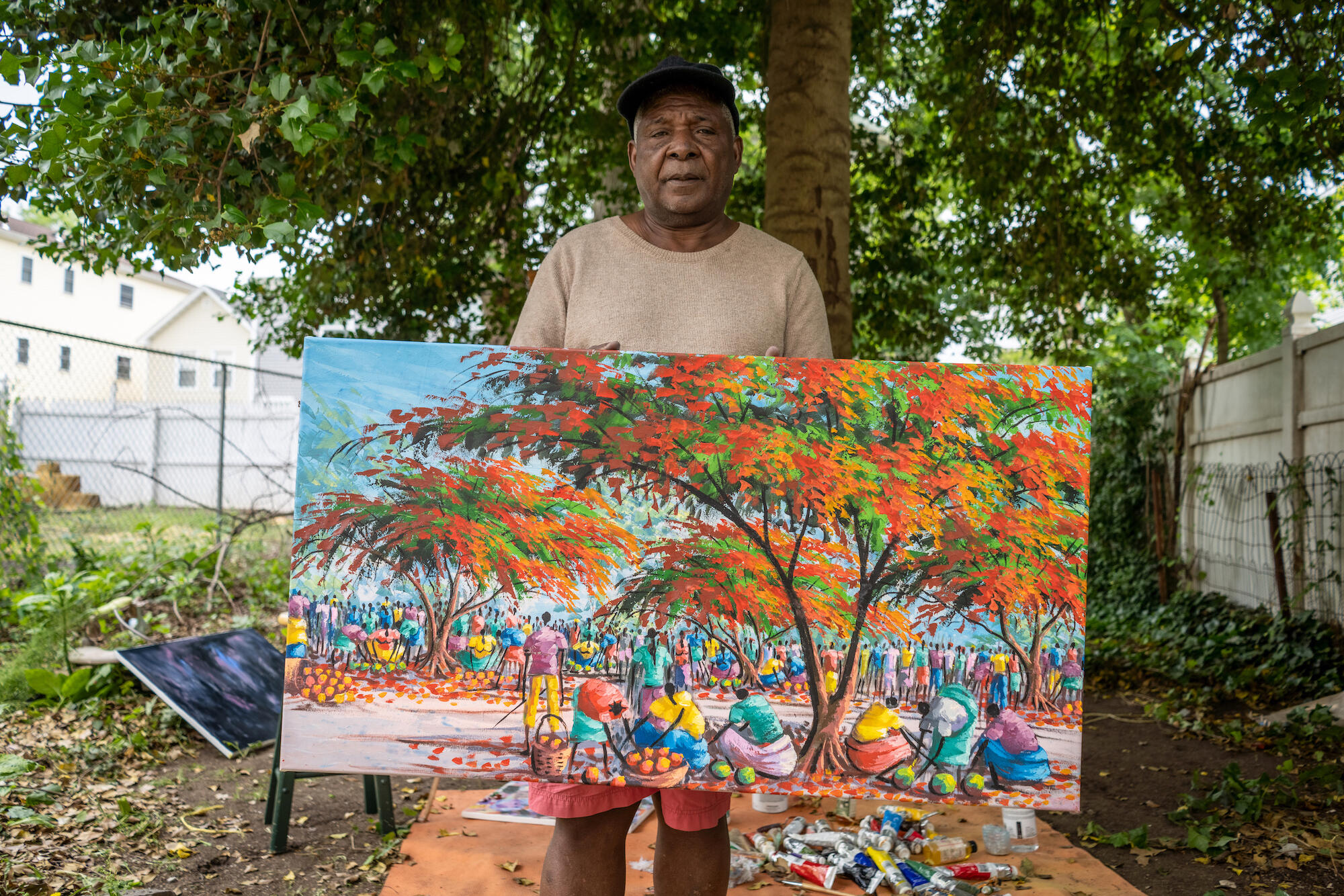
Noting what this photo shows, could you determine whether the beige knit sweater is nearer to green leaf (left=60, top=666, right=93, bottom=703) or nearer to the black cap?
the black cap

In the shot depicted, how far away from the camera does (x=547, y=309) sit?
2057mm

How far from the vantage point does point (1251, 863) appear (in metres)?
3.37

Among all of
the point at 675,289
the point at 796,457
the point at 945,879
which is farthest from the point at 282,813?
the point at 796,457

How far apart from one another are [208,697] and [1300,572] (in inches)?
253

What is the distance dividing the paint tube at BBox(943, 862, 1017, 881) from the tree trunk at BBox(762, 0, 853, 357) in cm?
199

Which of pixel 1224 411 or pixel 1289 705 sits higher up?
pixel 1224 411

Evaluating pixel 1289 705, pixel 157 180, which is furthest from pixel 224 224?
pixel 1289 705

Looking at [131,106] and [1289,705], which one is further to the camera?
[1289,705]

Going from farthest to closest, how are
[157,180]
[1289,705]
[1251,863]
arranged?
[1289,705]
[1251,863]
[157,180]

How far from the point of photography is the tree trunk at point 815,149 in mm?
3961

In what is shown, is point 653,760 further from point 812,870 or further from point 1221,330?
point 1221,330

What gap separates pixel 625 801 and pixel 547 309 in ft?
3.40

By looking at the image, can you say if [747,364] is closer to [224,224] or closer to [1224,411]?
[224,224]

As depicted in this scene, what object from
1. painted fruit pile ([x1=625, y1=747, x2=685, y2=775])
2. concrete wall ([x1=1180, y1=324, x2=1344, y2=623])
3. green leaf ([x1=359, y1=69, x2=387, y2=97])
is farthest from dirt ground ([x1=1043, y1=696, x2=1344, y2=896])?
green leaf ([x1=359, y1=69, x2=387, y2=97])
